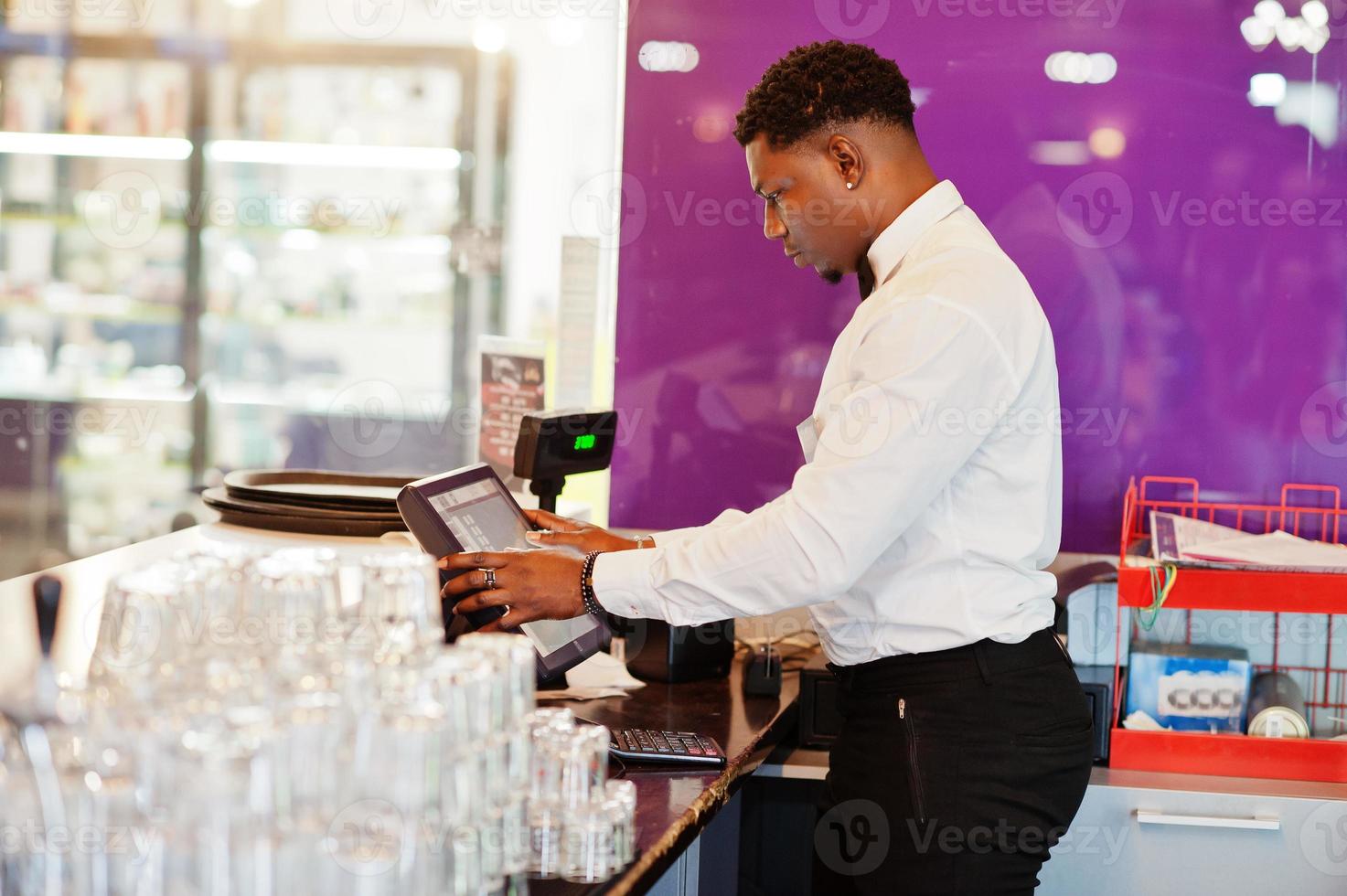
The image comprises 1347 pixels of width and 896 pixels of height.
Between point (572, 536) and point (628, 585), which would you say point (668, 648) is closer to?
point (572, 536)

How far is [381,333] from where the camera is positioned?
4480 mm

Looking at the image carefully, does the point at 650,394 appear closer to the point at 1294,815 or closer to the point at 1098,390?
the point at 1098,390

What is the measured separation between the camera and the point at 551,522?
2.12m

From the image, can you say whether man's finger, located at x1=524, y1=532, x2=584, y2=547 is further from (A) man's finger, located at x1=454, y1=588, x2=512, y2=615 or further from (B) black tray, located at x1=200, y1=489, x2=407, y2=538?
(B) black tray, located at x1=200, y1=489, x2=407, y2=538

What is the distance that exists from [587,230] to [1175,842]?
1.72 metres

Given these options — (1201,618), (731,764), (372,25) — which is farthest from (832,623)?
(372,25)

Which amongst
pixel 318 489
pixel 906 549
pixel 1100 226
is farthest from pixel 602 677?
pixel 1100 226

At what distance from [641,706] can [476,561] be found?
630 millimetres

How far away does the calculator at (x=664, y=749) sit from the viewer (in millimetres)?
1822

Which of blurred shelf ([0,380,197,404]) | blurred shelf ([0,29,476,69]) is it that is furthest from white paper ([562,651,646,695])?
blurred shelf ([0,380,197,404])

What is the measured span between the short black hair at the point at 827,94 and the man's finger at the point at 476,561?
2.33 ft

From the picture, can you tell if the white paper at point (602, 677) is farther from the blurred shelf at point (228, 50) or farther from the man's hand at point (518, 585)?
the blurred shelf at point (228, 50)

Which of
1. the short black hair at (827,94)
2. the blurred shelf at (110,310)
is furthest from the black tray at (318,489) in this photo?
the blurred shelf at (110,310)

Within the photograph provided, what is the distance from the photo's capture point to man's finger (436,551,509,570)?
5.59 ft
